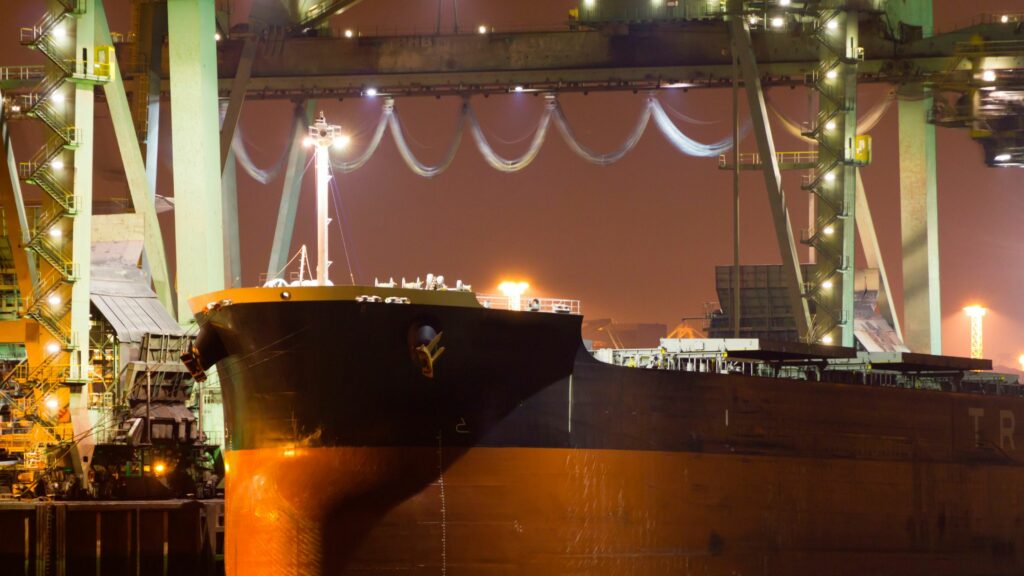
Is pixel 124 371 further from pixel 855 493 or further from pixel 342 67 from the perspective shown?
pixel 855 493

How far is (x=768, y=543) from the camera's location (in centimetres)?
2648

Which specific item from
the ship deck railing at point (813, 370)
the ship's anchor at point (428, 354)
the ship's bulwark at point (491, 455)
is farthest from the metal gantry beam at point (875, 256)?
the ship's anchor at point (428, 354)

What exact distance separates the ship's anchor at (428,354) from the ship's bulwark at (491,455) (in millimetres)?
347

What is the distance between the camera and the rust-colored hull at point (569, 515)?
22125 millimetres

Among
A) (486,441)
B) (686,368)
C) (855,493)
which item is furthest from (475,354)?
(855,493)

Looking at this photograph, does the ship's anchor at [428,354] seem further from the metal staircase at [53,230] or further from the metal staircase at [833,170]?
the metal staircase at [833,170]

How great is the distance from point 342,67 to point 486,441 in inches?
895

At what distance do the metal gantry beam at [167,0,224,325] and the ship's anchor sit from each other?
1299 cm

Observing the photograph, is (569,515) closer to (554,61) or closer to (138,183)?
(138,183)

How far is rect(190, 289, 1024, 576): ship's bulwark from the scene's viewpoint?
22.2 metres

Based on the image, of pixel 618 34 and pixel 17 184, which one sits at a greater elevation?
pixel 618 34

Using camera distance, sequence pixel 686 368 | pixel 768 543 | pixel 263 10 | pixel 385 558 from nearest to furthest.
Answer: pixel 385 558 → pixel 768 543 → pixel 686 368 → pixel 263 10

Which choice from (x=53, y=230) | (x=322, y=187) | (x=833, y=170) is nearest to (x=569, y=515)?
(x=322, y=187)

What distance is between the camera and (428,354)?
21734 mm
